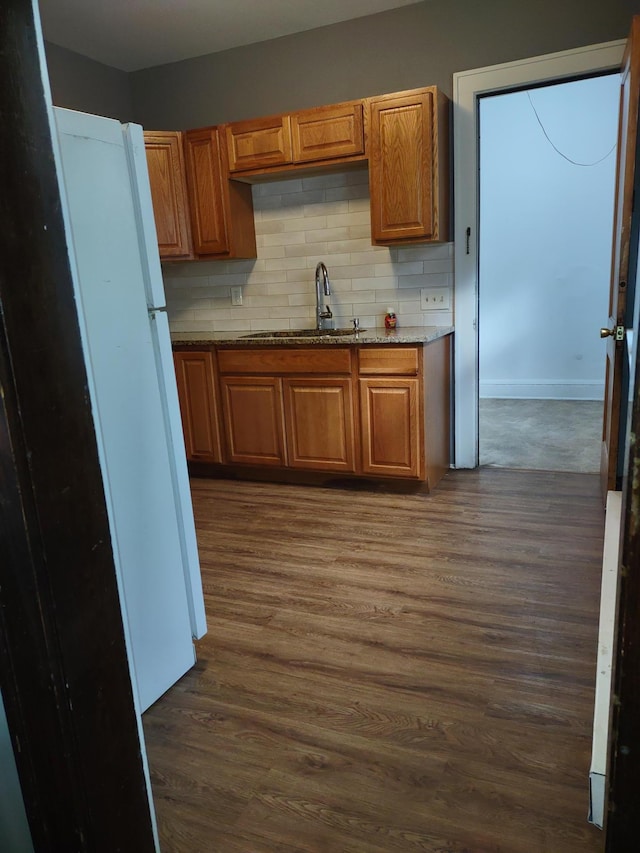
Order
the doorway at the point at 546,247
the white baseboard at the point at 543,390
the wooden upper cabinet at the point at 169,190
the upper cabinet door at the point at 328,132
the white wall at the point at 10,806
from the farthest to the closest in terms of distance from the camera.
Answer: the white baseboard at the point at 543,390
the doorway at the point at 546,247
the wooden upper cabinet at the point at 169,190
the upper cabinet door at the point at 328,132
the white wall at the point at 10,806

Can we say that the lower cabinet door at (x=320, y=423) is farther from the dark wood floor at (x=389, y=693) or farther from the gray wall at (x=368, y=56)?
the gray wall at (x=368, y=56)

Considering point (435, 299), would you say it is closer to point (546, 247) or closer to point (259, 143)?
point (259, 143)

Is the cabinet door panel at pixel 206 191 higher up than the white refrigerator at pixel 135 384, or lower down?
higher up

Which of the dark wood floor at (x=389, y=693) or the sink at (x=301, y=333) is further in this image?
the sink at (x=301, y=333)

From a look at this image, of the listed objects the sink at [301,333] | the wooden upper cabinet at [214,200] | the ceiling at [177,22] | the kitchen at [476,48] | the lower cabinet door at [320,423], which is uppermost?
the ceiling at [177,22]

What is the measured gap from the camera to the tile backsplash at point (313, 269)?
12.7 feet

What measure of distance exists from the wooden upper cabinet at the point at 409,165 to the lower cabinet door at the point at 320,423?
0.93 metres

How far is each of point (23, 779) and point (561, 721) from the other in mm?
1369

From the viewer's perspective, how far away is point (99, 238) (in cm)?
162

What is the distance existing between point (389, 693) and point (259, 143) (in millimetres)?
3147

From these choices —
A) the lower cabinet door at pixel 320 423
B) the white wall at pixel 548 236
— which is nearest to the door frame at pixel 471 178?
the lower cabinet door at pixel 320 423

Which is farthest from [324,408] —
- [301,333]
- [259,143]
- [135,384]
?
[135,384]

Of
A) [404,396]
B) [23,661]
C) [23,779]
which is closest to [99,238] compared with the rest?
[23,661]

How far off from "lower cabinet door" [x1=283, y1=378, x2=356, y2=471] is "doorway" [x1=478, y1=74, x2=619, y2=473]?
1.80 metres
